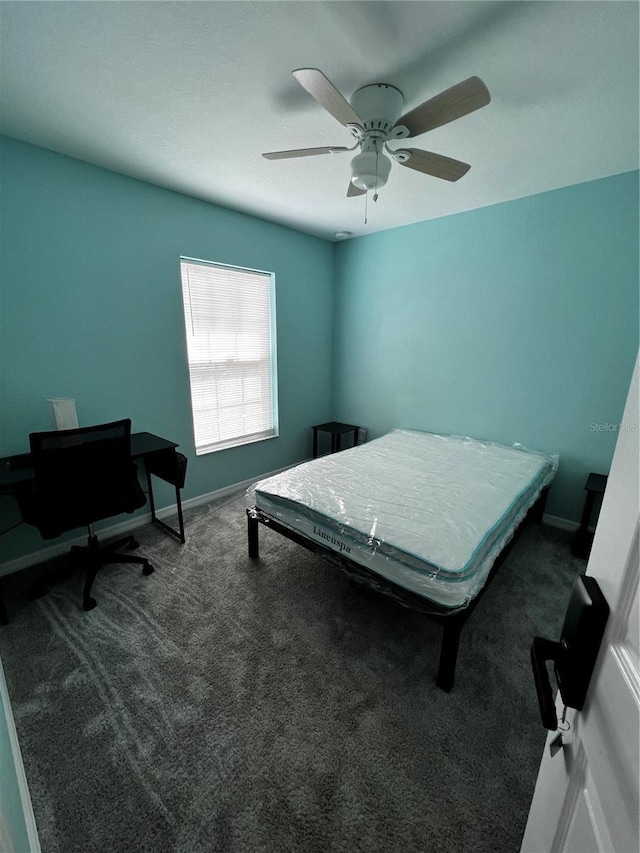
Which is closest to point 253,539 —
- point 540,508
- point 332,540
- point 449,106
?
point 332,540

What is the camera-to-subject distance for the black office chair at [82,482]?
172cm

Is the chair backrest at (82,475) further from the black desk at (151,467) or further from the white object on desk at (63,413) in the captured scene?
the white object on desk at (63,413)

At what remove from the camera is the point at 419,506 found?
196 centimetres

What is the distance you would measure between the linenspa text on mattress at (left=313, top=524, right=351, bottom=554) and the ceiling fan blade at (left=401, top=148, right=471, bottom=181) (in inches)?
76.7

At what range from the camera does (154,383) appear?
2676mm

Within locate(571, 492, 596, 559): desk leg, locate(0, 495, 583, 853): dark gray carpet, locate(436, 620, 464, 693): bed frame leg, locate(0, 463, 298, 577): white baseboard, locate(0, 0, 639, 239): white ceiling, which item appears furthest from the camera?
locate(571, 492, 596, 559): desk leg

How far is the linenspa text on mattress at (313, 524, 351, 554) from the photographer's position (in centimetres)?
174

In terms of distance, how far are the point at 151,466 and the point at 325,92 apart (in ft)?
8.15

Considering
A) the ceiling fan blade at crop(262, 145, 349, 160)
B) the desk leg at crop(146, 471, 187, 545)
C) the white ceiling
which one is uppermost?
the white ceiling

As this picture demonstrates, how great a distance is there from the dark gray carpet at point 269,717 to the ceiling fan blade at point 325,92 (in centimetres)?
239

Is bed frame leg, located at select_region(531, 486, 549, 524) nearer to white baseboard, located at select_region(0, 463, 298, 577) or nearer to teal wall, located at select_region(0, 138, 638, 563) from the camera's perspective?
teal wall, located at select_region(0, 138, 638, 563)

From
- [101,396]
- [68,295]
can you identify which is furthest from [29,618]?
[68,295]

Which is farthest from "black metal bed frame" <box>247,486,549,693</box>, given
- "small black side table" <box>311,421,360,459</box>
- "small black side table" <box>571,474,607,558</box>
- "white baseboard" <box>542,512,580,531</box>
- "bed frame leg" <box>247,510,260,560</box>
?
"small black side table" <box>311,421,360,459</box>

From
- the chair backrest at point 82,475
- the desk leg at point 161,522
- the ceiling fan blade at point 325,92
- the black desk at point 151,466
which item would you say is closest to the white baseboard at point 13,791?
the chair backrest at point 82,475
